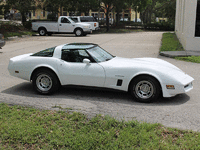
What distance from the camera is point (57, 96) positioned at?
20.8 ft

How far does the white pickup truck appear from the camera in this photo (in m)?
26.7

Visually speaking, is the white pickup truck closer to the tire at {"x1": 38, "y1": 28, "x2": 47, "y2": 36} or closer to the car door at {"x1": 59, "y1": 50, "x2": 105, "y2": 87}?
the tire at {"x1": 38, "y1": 28, "x2": 47, "y2": 36}

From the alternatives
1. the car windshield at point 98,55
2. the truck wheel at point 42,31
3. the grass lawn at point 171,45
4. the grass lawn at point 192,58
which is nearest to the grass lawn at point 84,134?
the car windshield at point 98,55

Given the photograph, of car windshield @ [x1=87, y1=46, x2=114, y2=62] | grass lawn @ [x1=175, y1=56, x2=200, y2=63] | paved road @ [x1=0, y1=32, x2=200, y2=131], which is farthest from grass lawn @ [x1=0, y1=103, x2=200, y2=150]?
grass lawn @ [x1=175, y1=56, x2=200, y2=63]

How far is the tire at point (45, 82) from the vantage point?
247 inches

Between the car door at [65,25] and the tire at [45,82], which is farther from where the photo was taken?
the car door at [65,25]

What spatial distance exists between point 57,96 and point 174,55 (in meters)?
8.12

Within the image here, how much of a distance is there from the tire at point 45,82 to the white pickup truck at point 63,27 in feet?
67.6

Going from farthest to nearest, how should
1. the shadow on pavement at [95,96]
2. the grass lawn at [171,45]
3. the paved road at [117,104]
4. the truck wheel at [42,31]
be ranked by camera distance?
1. the truck wheel at [42,31]
2. the grass lawn at [171,45]
3. the shadow on pavement at [95,96]
4. the paved road at [117,104]

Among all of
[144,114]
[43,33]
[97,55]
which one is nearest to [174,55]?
[97,55]

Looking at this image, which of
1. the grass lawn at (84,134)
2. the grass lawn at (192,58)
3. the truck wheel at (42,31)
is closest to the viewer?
the grass lawn at (84,134)

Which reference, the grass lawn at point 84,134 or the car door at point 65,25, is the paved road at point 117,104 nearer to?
the grass lawn at point 84,134

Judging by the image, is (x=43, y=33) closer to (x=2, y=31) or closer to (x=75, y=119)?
(x=2, y=31)

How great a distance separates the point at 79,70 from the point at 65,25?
2142 cm
